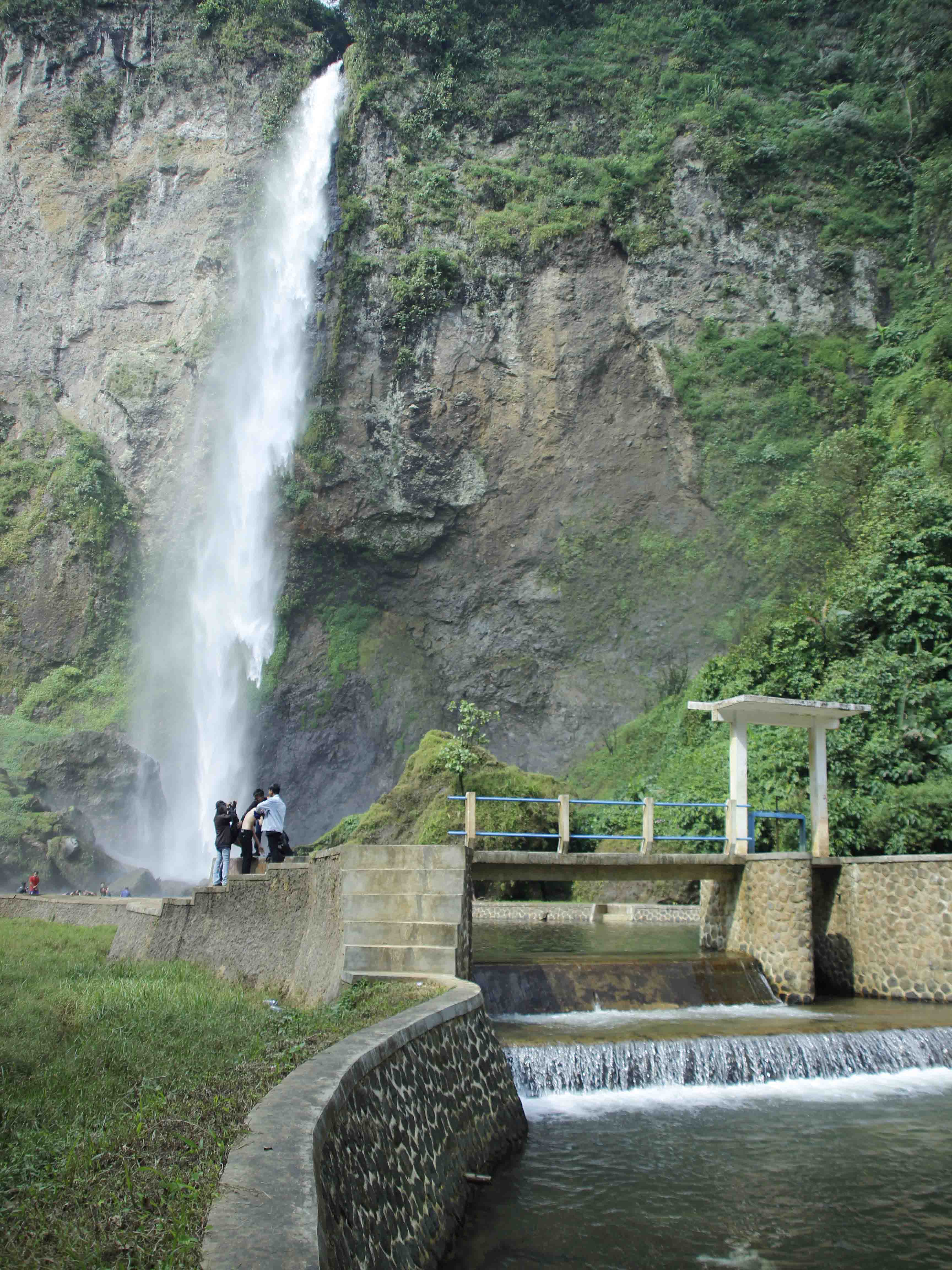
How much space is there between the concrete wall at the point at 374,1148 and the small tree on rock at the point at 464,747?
1544 centimetres

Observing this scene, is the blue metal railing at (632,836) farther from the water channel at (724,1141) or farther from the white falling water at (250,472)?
the white falling water at (250,472)

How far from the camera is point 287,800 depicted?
1502 inches

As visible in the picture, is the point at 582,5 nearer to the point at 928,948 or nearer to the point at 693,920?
the point at 693,920

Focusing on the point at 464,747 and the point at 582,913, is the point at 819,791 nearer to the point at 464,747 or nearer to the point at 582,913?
the point at 582,913

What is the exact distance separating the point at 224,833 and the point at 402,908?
6263 millimetres

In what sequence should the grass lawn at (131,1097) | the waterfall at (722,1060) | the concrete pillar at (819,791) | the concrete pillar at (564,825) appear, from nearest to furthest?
the grass lawn at (131,1097) → the waterfall at (722,1060) → the concrete pillar at (564,825) → the concrete pillar at (819,791)

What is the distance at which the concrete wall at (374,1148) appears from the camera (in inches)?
137

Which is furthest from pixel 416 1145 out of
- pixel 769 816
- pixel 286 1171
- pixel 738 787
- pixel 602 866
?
pixel 769 816

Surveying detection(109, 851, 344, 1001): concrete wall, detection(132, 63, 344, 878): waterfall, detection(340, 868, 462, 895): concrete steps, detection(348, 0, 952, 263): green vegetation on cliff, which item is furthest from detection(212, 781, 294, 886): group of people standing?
detection(348, 0, 952, 263): green vegetation on cliff

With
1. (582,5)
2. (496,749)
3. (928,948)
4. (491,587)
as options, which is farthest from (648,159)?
(928,948)

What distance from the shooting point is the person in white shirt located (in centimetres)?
1445

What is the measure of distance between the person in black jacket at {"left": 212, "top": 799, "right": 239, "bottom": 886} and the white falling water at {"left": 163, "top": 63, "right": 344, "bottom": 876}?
21607mm

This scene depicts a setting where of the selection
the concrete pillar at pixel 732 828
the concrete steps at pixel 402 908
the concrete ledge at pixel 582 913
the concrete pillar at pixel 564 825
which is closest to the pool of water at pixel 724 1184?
the concrete steps at pixel 402 908

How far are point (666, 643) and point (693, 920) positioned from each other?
15193 millimetres
